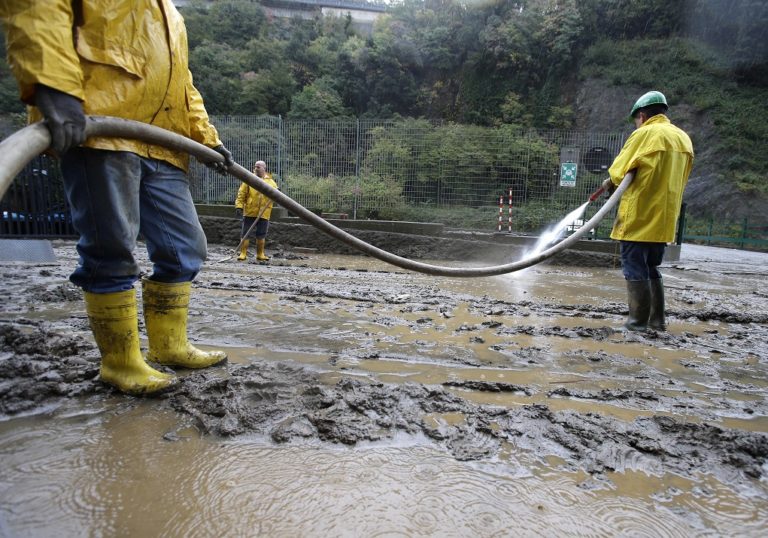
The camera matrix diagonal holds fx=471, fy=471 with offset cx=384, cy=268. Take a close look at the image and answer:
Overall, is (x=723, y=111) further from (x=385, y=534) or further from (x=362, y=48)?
(x=385, y=534)

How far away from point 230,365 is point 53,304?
7.64 feet

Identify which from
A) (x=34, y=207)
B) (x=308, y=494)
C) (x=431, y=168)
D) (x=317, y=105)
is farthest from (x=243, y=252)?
(x=317, y=105)

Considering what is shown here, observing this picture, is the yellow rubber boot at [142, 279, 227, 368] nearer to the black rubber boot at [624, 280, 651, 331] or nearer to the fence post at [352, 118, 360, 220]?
the black rubber boot at [624, 280, 651, 331]

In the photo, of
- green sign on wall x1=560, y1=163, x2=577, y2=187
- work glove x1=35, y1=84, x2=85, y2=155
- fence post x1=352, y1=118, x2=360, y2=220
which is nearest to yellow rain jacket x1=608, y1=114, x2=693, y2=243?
work glove x1=35, y1=84, x2=85, y2=155

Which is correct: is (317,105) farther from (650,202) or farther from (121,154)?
(121,154)

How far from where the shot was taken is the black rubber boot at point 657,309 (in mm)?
3869

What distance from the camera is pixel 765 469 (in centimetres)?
164

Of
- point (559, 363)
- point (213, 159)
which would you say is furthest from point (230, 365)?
point (559, 363)

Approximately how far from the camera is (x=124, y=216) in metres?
1.96

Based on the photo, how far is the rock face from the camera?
760 inches

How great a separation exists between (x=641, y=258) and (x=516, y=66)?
82.6 feet

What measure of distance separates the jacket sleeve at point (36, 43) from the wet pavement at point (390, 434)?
123cm

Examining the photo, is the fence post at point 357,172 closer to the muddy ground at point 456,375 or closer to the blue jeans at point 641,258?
the muddy ground at point 456,375

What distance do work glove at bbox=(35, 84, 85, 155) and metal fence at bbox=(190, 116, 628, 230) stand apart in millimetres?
10747
